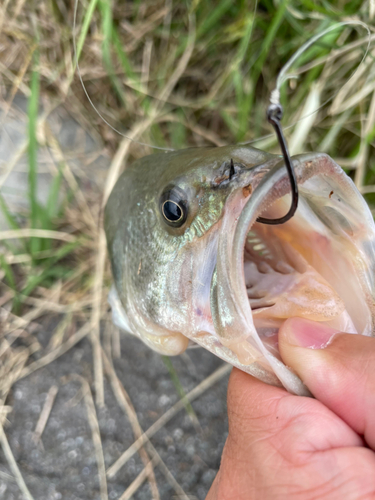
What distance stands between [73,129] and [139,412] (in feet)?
3.96

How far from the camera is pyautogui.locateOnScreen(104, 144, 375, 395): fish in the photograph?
2.00 feet

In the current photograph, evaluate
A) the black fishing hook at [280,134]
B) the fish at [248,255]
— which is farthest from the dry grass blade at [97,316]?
the black fishing hook at [280,134]

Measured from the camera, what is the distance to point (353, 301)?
0.72 metres

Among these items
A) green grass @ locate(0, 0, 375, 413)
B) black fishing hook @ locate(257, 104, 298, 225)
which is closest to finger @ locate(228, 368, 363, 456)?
black fishing hook @ locate(257, 104, 298, 225)

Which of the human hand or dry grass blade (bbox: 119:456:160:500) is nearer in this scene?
the human hand

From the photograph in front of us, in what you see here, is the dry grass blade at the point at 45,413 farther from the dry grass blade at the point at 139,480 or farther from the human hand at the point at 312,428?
the human hand at the point at 312,428

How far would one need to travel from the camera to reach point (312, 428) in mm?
595

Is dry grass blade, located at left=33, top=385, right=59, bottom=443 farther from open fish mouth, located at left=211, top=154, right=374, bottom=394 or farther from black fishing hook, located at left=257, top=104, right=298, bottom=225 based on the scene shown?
black fishing hook, located at left=257, top=104, right=298, bottom=225

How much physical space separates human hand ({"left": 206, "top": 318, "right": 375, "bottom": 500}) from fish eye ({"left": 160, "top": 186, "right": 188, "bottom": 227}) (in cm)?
28

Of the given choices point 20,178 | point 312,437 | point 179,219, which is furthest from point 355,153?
point 20,178

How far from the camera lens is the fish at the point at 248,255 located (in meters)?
0.61

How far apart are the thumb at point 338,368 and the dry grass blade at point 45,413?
1016 mm

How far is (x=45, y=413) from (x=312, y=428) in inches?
41.5

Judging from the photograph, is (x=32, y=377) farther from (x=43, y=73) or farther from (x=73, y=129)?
(x=43, y=73)
